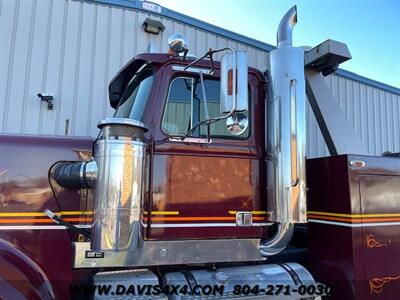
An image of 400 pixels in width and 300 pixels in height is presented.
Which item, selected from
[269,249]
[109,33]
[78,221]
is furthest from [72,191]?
[109,33]

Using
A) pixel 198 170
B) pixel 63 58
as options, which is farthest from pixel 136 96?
pixel 63 58

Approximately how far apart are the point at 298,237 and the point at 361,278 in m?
0.71

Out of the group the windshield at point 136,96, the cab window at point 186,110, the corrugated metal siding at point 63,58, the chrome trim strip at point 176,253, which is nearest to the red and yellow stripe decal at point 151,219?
the chrome trim strip at point 176,253

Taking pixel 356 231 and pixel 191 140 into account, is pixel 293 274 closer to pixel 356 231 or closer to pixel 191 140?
pixel 356 231

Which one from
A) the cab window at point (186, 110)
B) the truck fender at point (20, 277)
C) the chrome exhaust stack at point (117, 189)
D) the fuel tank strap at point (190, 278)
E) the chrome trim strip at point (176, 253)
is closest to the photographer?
the truck fender at point (20, 277)

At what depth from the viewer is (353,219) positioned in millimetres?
2883

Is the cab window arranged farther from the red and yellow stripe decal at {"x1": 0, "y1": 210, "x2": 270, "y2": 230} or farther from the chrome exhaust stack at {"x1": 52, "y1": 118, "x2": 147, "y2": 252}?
the red and yellow stripe decal at {"x1": 0, "y1": 210, "x2": 270, "y2": 230}

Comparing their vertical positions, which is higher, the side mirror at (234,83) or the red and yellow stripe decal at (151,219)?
the side mirror at (234,83)

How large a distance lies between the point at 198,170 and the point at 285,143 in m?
0.68

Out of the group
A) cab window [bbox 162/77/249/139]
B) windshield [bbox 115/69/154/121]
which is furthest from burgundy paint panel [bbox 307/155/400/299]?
windshield [bbox 115/69/154/121]

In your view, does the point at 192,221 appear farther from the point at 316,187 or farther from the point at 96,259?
the point at 316,187

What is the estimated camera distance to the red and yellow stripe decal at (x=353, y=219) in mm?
2891

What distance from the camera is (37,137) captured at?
8.39 ft

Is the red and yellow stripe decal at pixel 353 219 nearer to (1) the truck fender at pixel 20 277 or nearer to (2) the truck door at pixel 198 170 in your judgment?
(2) the truck door at pixel 198 170
